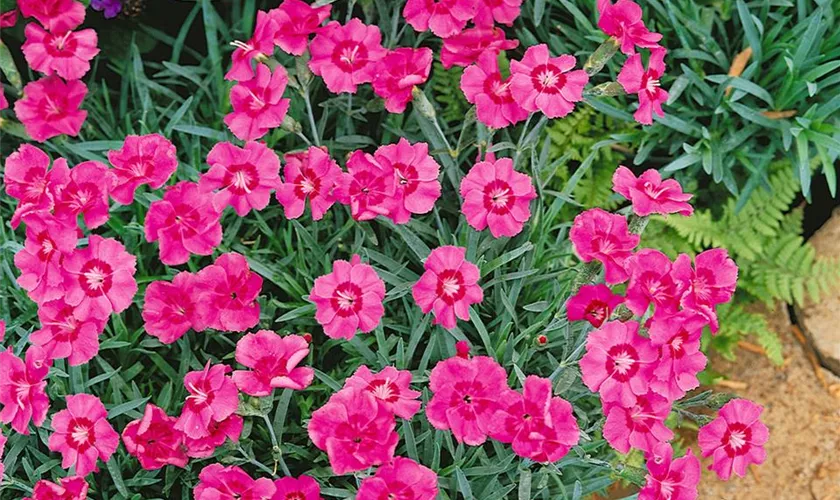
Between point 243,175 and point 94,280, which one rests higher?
point 243,175

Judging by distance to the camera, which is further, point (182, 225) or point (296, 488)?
point (182, 225)

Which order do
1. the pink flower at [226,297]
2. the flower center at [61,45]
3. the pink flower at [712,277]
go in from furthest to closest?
1. the flower center at [61,45]
2. the pink flower at [226,297]
3. the pink flower at [712,277]

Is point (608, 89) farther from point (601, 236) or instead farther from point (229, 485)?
point (229, 485)

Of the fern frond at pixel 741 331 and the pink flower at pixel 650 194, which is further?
the fern frond at pixel 741 331

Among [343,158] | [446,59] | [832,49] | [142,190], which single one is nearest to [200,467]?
[142,190]

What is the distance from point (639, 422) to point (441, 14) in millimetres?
985

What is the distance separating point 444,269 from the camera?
1.69 metres

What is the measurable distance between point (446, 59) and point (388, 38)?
41 centimetres

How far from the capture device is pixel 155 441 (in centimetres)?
166

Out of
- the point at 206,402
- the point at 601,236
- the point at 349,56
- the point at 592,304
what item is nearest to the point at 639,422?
the point at 592,304

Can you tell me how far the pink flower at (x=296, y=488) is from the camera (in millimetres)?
1629

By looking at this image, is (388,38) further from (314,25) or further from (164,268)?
(164,268)

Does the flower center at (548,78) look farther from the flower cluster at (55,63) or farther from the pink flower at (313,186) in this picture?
the flower cluster at (55,63)

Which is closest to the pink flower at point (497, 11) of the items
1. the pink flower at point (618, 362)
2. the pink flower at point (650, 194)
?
the pink flower at point (650, 194)
